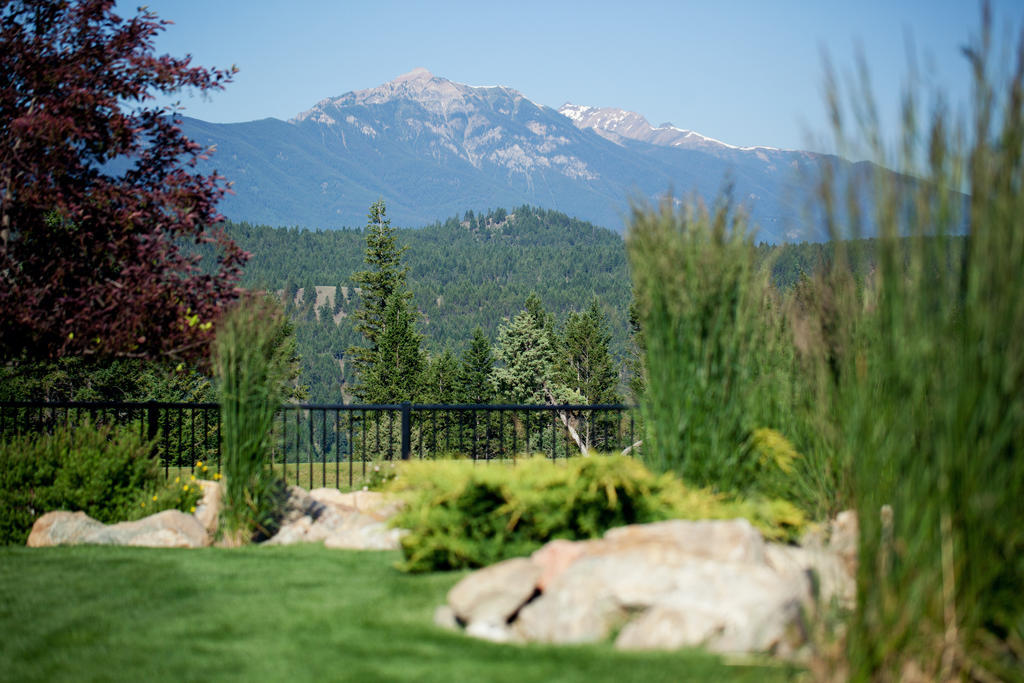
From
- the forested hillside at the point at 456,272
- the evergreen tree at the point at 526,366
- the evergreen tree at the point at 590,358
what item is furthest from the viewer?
the forested hillside at the point at 456,272

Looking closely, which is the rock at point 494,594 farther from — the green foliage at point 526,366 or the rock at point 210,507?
the green foliage at point 526,366

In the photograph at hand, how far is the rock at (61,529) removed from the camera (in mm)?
5117

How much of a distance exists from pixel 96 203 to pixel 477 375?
1896 inches

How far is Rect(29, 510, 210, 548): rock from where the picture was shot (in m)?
5.05

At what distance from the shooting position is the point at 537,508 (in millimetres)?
3828

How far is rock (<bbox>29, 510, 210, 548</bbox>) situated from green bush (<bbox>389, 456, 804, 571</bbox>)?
1883 mm

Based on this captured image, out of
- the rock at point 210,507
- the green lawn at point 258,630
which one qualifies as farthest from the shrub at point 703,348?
the rock at point 210,507

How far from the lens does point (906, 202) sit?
7.30 ft

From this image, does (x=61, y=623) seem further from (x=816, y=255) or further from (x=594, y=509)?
(x=816, y=255)

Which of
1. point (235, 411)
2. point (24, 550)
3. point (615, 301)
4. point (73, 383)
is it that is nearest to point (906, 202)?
point (235, 411)

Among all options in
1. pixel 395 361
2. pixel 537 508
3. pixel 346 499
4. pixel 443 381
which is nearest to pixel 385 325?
pixel 395 361

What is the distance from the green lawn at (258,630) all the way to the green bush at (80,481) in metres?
1.11

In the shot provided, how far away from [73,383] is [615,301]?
300 feet

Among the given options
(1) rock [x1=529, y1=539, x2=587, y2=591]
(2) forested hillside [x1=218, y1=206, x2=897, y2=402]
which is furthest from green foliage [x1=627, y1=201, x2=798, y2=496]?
(2) forested hillside [x1=218, y1=206, x2=897, y2=402]
